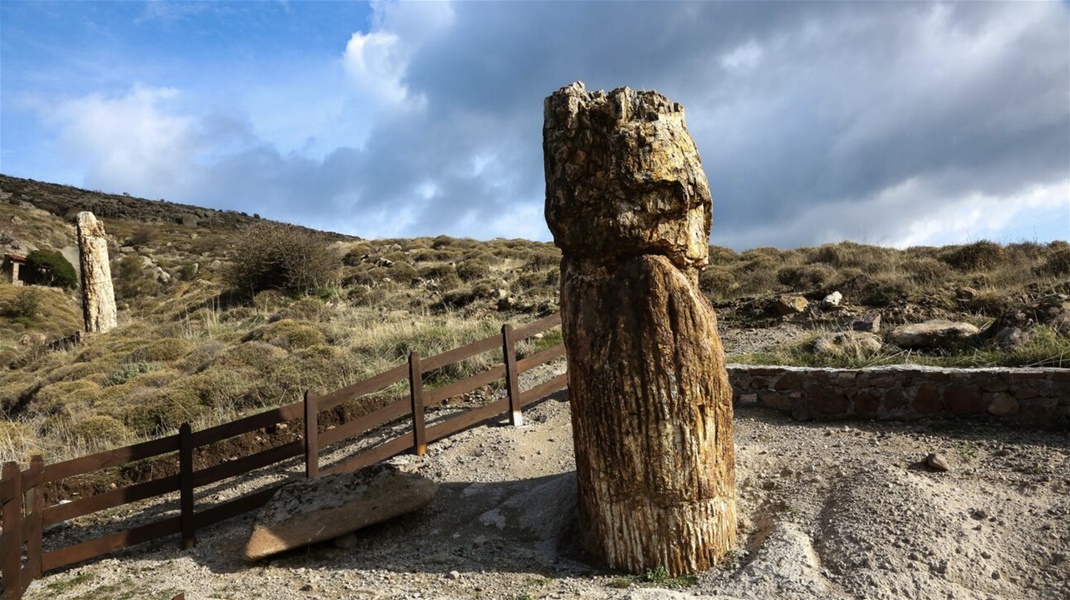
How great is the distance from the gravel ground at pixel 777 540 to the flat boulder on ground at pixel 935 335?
2.31 meters

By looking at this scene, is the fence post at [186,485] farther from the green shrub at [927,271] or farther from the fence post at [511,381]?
the green shrub at [927,271]

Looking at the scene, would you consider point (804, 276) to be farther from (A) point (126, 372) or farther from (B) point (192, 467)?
(A) point (126, 372)

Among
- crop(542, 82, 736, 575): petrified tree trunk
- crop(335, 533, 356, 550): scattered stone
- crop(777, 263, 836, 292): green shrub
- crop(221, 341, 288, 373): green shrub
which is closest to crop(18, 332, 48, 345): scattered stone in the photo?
crop(221, 341, 288, 373): green shrub

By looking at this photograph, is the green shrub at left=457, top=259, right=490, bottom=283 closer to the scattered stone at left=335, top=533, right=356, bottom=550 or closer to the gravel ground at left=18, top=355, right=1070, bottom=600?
the gravel ground at left=18, top=355, right=1070, bottom=600

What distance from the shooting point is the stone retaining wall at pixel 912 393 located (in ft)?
23.1

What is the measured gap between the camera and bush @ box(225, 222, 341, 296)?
2433 cm

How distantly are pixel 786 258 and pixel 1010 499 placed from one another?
17.9 meters

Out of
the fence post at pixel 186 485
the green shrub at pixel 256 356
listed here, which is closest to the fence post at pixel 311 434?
the fence post at pixel 186 485

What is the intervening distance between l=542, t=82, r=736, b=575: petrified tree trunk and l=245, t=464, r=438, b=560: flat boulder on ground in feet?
6.37

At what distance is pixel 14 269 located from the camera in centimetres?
3325

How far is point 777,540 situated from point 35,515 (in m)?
6.23

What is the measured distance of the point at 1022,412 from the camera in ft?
23.4

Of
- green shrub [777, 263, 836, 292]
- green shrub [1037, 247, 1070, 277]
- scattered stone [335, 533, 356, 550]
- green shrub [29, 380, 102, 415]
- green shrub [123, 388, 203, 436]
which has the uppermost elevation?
green shrub [777, 263, 836, 292]

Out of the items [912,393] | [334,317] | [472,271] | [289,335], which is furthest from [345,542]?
[472,271]
